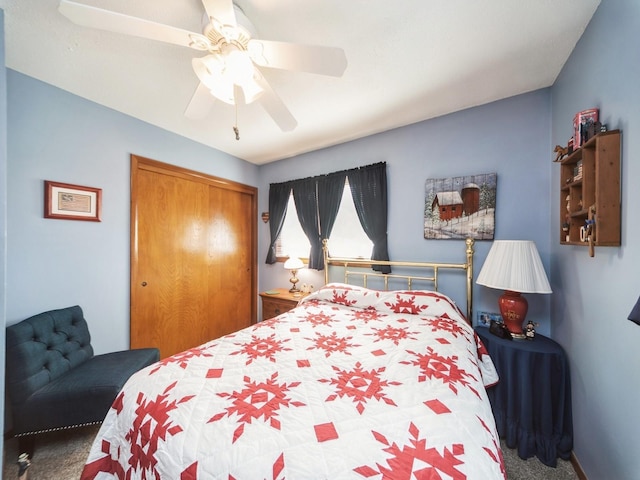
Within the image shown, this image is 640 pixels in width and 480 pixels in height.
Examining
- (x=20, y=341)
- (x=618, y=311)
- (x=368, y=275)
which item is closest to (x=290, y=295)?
(x=368, y=275)

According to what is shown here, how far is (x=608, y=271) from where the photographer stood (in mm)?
1199

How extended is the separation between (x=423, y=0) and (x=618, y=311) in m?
1.75

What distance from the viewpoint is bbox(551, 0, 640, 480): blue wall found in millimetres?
1021

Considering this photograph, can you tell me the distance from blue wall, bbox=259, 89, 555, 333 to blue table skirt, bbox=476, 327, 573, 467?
1.56 ft

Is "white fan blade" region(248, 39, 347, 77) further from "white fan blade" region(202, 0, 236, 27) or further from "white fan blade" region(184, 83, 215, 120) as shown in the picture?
"white fan blade" region(184, 83, 215, 120)

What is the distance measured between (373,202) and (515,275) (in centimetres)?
140

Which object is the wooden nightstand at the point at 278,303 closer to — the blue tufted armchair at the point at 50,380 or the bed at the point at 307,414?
the bed at the point at 307,414

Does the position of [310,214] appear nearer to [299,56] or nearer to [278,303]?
[278,303]

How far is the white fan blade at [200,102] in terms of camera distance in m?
1.41

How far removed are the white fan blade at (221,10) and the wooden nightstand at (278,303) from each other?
7.73 feet

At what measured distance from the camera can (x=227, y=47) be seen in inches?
45.1

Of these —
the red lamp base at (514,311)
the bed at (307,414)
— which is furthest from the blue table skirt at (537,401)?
the bed at (307,414)

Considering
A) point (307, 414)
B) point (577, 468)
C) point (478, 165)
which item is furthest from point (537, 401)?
point (478, 165)

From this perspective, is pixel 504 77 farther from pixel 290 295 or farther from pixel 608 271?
pixel 290 295
